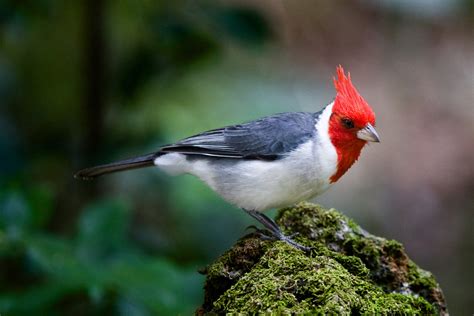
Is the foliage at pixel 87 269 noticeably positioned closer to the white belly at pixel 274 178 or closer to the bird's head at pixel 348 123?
the white belly at pixel 274 178

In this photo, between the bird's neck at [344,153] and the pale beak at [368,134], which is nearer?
the pale beak at [368,134]

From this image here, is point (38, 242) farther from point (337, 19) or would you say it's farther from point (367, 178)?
point (337, 19)

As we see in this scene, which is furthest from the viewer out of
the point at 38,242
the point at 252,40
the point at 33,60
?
the point at 33,60

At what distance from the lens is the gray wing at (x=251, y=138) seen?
4387 millimetres

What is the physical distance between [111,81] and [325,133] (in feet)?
6.69

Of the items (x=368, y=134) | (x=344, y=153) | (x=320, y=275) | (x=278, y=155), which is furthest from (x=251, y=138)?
(x=320, y=275)

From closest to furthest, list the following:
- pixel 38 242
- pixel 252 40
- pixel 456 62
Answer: pixel 38 242 → pixel 252 40 → pixel 456 62

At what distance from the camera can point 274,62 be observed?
1010cm

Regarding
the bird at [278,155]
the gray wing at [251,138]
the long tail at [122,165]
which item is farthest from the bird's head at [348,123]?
the long tail at [122,165]

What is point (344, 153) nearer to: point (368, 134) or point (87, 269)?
Answer: point (368, 134)

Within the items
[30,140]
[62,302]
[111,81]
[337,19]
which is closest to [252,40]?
[111,81]

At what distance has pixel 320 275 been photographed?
3.24m

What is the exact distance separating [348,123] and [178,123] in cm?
366

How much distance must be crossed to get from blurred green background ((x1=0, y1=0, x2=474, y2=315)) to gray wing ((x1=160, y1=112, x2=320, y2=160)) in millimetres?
623
